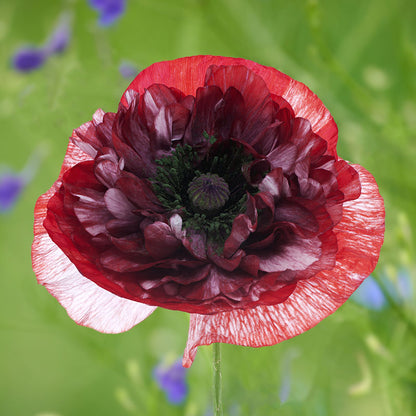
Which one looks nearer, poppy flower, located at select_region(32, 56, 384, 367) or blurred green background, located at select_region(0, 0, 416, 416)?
poppy flower, located at select_region(32, 56, 384, 367)

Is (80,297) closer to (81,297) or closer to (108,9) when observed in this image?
(81,297)

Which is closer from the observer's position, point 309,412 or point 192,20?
point 309,412

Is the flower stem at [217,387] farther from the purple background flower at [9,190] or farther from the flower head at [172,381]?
the purple background flower at [9,190]

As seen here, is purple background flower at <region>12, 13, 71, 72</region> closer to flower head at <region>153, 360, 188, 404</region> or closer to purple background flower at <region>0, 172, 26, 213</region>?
purple background flower at <region>0, 172, 26, 213</region>

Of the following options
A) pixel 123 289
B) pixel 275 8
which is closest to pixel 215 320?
pixel 123 289

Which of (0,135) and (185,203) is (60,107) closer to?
(185,203)

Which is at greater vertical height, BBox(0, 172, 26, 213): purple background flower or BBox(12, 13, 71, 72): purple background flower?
BBox(12, 13, 71, 72): purple background flower

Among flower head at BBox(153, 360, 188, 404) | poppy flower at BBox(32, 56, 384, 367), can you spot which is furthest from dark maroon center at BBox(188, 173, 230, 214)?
flower head at BBox(153, 360, 188, 404)
